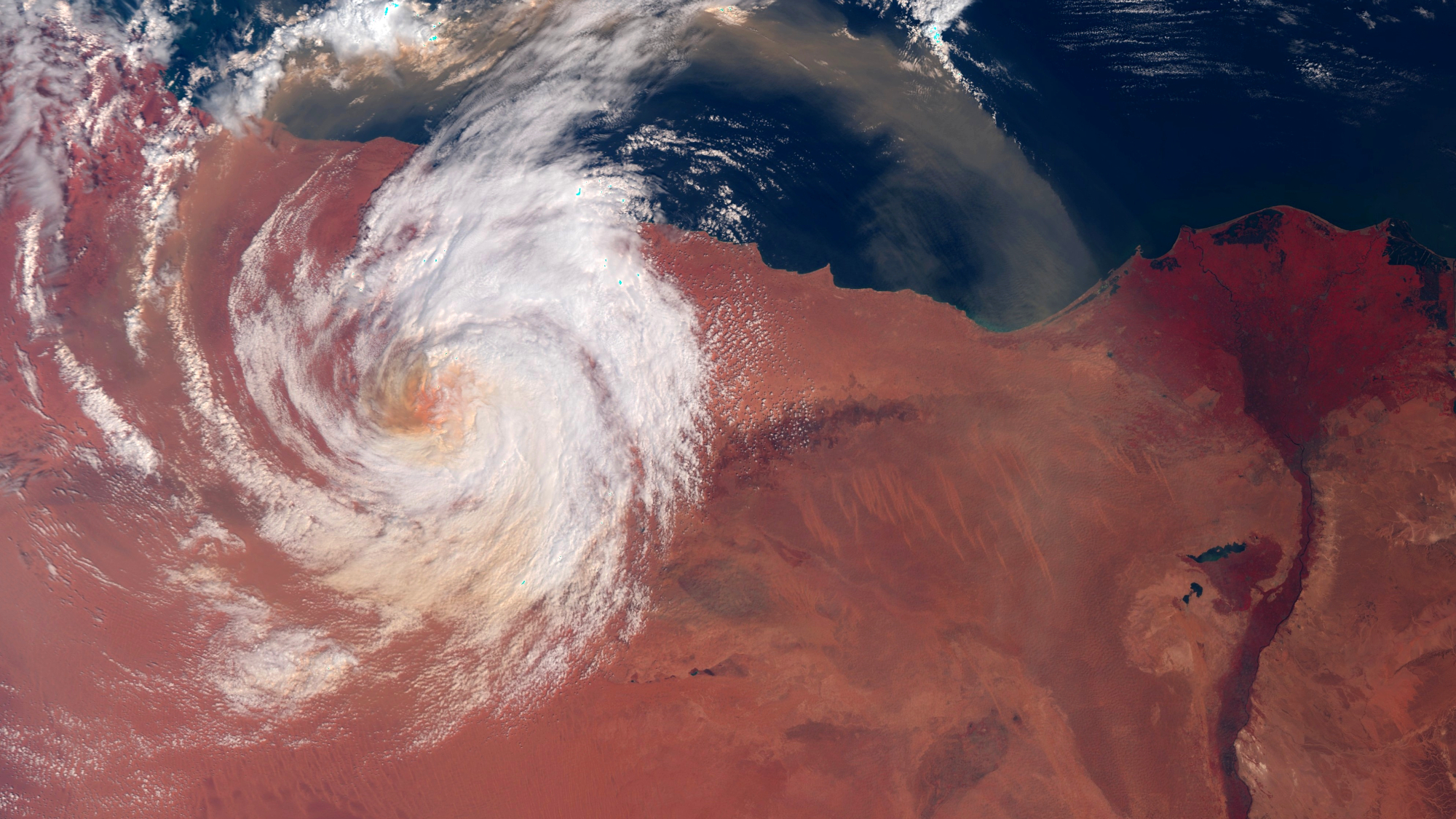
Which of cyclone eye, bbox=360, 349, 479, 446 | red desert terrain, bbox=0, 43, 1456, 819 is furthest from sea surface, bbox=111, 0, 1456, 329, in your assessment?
cyclone eye, bbox=360, 349, 479, 446

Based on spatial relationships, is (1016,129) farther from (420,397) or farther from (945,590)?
(420,397)

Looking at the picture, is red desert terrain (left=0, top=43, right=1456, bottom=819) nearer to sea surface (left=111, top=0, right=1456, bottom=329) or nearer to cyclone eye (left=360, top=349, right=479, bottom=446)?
sea surface (left=111, top=0, right=1456, bottom=329)

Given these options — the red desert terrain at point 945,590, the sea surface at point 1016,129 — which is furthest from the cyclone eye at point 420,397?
the sea surface at point 1016,129

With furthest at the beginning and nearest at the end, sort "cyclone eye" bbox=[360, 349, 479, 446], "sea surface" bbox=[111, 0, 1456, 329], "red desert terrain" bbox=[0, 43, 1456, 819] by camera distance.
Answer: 1. "cyclone eye" bbox=[360, 349, 479, 446]
2. "sea surface" bbox=[111, 0, 1456, 329]
3. "red desert terrain" bbox=[0, 43, 1456, 819]

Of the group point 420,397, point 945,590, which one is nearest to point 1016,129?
point 945,590

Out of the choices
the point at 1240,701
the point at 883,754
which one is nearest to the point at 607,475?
the point at 883,754

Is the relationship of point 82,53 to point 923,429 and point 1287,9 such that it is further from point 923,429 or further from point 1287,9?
point 1287,9

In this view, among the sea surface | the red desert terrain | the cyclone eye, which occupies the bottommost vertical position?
the red desert terrain

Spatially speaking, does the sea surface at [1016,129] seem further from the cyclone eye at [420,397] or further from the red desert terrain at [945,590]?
the cyclone eye at [420,397]

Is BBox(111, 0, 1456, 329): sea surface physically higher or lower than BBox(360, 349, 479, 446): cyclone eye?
higher
